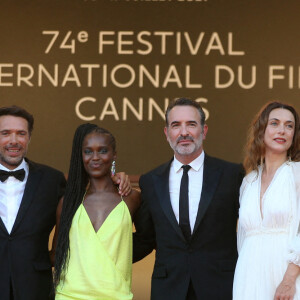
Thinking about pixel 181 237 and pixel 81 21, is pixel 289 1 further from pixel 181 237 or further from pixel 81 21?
pixel 181 237

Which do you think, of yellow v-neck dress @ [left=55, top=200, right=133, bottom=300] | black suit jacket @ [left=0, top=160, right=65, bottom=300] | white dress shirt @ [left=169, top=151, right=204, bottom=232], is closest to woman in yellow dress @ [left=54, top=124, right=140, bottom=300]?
yellow v-neck dress @ [left=55, top=200, right=133, bottom=300]

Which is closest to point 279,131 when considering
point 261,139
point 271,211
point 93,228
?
point 261,139

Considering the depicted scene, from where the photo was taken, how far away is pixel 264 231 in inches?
165

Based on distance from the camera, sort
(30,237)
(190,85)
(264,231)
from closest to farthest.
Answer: (264,231) → (30,237) → (190,85)

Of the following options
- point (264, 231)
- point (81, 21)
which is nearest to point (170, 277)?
point (264, 231)

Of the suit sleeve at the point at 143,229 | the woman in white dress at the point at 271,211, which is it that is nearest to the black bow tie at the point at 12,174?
the suit sleeve at the point at 143,229

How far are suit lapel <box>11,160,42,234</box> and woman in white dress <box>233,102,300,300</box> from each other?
119 cm

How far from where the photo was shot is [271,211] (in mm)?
4148

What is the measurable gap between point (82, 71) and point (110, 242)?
3326 mm

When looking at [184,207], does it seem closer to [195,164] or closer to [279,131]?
[195,164]

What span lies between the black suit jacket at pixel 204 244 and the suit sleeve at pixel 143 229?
0.35ft

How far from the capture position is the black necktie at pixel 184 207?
173 inches

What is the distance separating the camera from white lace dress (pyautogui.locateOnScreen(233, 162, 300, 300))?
4.11 metres

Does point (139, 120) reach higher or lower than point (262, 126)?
higher
